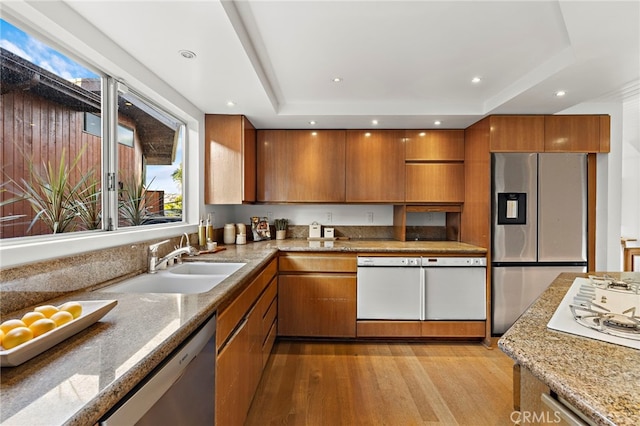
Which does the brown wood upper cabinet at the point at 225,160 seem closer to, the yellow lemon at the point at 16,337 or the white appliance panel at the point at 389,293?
the white appliance panel at the point at 389,293

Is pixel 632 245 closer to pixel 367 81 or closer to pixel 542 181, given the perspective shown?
pixel 542 181

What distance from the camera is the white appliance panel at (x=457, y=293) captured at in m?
2.87

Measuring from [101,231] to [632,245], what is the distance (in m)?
6.88

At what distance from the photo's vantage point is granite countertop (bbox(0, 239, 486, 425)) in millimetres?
591

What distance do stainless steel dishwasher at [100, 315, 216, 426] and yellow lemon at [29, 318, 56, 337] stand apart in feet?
1.02

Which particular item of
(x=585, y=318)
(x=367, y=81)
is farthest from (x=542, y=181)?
(x=585, y=318)

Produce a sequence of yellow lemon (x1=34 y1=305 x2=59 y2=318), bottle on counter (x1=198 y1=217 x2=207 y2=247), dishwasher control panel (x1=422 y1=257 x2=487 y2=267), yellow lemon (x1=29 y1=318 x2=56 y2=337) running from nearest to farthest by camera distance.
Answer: yellow lemon (x1=29 y1=318 x2=56 y2=337) < yellow lemon (x1=34 y1=305 x2=59 y2=318) < bottle on counter (x1=198 y1=217 x2=207 y2=247) < dishwasher control panel (x1=422 y1=257 x2=487 y2=267)

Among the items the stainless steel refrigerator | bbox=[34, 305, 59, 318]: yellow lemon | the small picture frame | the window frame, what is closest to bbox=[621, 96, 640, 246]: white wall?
the stainless steel refrigerator

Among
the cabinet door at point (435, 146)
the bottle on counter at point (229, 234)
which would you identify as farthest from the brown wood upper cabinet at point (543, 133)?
the bottle on counter at point (229, 234)

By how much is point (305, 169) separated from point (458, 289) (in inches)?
77.3

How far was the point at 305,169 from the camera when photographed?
10.9 feet

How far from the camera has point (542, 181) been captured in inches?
111

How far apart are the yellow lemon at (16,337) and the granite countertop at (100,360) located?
6 cm

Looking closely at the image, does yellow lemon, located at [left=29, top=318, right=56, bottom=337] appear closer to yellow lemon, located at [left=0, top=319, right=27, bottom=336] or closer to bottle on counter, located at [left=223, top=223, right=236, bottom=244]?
yellow lemon, located at [left=0, top=319, right=27, bottom=336]
